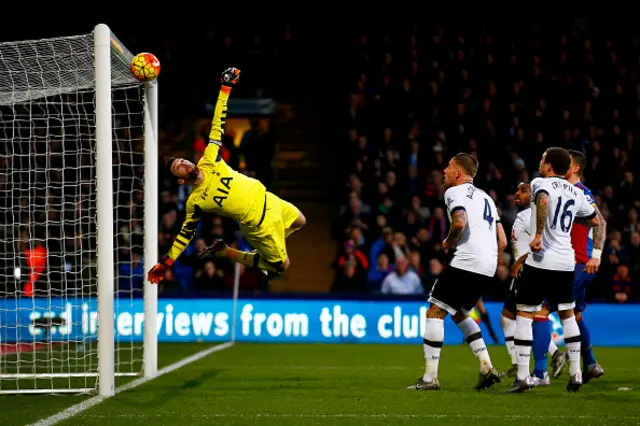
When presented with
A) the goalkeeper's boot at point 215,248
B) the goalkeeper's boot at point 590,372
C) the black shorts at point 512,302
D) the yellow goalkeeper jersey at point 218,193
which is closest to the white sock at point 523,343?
the goalkeeper's boot at point 590,372

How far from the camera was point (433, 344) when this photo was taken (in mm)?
8773

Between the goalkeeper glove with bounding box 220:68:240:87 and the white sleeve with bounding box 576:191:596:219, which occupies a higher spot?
the goalkeeper glove with bounding box 220:68:240:87

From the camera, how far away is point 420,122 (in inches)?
845

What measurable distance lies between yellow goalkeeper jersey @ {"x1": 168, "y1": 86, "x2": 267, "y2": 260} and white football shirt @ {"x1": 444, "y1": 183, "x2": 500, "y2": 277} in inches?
72.9

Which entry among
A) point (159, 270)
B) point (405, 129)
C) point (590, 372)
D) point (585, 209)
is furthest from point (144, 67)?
point (405, 129)

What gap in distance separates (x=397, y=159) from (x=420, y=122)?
1356 mm

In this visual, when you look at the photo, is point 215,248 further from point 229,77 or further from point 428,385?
point 428,385

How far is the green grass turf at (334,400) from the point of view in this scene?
22.6 ft

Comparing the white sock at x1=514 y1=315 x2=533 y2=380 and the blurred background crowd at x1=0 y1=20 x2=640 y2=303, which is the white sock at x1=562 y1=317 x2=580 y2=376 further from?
the blurred background crowd at x1=0 y1=20 x2=640 y2=303

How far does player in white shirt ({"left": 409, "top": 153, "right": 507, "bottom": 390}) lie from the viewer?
8633 mm

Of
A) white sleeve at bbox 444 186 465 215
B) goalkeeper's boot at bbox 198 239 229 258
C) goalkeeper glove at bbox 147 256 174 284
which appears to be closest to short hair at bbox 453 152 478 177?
white sleeve at bbox 444 186 465 215

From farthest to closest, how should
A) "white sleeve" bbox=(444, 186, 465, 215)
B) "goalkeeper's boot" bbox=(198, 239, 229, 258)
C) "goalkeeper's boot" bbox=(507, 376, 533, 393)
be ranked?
"goalkeeper's boot" bbox=(198, 239, 229, 258) < "goalkeeper's boot" bbox=(507, 376, 533, 393) < "white sleeve" bbox=(444, 186, 465, 215)

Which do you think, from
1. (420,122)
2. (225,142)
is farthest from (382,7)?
(225,142)

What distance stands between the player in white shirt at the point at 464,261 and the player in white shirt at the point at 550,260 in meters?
0.31
